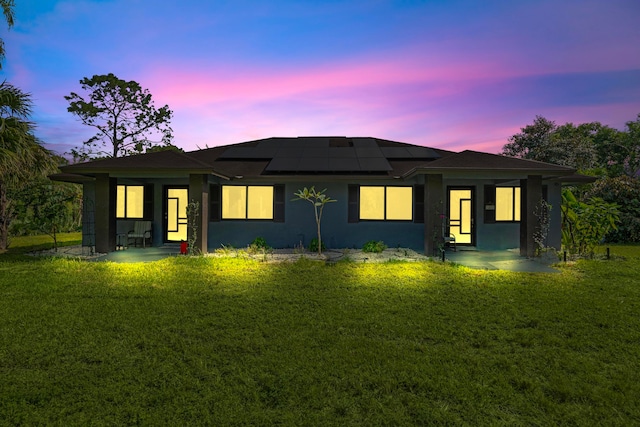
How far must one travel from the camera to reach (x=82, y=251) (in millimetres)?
11086

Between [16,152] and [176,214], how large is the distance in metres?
4.79

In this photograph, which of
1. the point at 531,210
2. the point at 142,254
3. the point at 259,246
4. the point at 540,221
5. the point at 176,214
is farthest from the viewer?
the point at 176,214

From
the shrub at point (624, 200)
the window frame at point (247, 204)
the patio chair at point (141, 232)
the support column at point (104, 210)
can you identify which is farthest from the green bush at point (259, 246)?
the shrub at point (624, 200)

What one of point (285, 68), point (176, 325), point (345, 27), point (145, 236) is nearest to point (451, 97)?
point (345, 27)

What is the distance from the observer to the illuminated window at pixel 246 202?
12.0 meters

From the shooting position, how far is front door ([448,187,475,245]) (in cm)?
1223

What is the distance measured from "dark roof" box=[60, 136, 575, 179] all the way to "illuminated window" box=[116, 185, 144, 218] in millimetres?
1776

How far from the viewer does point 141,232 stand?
12.0m

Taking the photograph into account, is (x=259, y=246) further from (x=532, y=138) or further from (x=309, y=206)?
(x=532, y=138)

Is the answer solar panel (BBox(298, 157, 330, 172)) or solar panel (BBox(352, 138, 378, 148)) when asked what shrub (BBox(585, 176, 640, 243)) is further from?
solar panel (BBox(298, 157, 330, 172))

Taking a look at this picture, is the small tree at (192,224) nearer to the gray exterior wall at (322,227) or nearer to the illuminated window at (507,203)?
the gray exterior wall at (322,227)

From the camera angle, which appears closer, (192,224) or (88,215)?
(192,224)

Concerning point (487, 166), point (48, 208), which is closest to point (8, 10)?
point (48, 208)

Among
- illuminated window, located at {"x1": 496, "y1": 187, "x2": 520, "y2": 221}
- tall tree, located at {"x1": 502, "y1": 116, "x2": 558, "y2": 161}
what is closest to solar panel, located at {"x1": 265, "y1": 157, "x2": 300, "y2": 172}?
illuminated window, located at {"x1": 496, "y1": 187, "x2": 520, "y2": 221}
